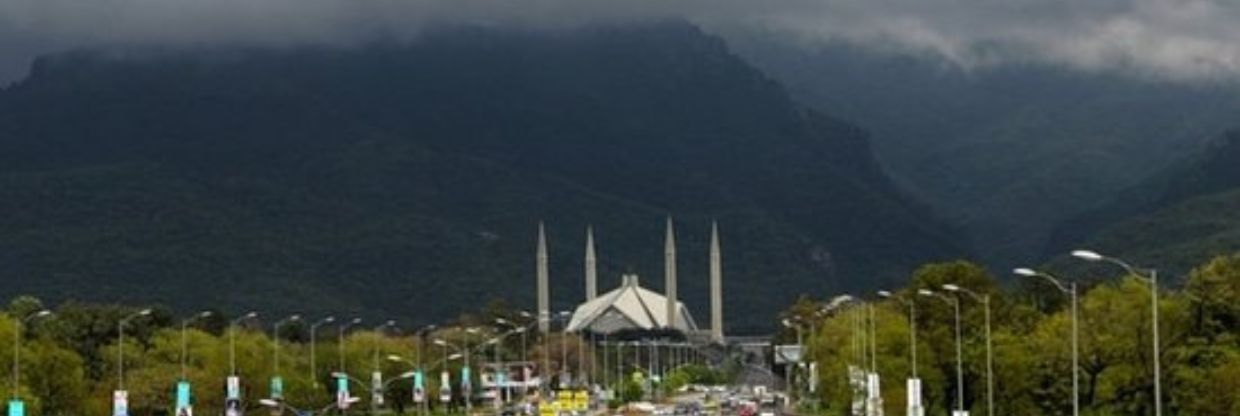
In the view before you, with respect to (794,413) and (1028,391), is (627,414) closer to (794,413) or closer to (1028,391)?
(794,413)

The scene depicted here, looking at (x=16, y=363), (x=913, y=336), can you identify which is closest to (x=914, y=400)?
(x=913, y=336)

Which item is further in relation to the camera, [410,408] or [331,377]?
[410,408]

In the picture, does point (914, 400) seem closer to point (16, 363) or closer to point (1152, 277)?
point (1152, 277)

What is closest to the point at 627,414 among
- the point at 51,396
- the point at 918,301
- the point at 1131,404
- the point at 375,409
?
the point at 375,409

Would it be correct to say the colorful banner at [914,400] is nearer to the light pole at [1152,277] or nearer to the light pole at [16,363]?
the light pole at [1152,277]

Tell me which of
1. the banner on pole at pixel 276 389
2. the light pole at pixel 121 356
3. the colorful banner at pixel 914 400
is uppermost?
the light pole at pixel 121 356

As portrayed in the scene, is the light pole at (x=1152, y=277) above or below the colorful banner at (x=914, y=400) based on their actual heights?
above

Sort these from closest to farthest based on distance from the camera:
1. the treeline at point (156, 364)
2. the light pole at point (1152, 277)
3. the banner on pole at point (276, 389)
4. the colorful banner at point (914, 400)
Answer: the light pole at point (1152, 277)
the colorful banner at point (914, 400)
the treeline at point (156, 364)
the banner on pole at point (276, 389)


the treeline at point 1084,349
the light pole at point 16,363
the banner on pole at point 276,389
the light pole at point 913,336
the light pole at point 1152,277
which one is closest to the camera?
the light pole at point 1152,277

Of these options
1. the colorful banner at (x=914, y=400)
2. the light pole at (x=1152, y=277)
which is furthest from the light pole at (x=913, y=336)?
the light pole at (x=1152, y=277)

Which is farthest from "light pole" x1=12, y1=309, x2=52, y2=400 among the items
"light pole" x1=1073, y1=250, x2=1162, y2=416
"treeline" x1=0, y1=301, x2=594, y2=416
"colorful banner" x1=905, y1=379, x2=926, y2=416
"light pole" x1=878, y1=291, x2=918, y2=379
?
"light pole" x1=1073, y1=250, x2=1162, y2=416
